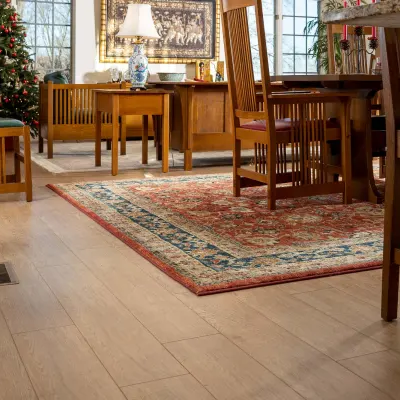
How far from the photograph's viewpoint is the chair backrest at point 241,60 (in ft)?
12.4

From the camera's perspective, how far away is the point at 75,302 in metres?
2.32

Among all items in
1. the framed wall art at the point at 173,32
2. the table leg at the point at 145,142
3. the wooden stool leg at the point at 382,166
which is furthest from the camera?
the framed wall art at the point at 173,32

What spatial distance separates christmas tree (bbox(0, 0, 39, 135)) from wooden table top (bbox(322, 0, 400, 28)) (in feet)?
19.0

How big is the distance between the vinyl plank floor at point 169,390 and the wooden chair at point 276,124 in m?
2.20

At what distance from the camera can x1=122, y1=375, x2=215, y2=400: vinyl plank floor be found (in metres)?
1.63

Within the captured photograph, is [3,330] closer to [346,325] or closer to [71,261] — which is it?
[71,261]

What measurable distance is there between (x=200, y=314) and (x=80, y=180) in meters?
2.99

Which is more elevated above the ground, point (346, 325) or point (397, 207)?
point (397, 207)

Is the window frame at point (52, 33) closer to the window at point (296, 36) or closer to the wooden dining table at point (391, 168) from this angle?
the window at point (296, 36)

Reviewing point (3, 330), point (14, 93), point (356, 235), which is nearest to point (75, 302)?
point (3, 330)

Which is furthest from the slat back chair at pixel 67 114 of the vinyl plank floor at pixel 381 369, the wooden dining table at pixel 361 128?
the vinyl plank floor at pixel 381 369

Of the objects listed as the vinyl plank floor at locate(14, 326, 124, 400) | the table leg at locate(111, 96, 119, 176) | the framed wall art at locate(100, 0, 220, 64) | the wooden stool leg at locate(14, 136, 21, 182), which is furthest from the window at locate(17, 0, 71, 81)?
the vinyl plank floor at locate(14, 326, 124, 400)

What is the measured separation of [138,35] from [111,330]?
393cm

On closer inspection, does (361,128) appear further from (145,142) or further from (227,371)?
(227,371)
